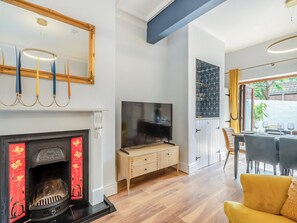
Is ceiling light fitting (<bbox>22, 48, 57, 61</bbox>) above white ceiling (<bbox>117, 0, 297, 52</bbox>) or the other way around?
the other way around

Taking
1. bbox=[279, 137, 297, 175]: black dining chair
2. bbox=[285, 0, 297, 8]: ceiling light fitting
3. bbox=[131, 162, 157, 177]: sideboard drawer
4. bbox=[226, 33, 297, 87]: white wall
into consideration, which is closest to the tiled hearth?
bbox=[131, 162, 157, 177]: sideboard drawer

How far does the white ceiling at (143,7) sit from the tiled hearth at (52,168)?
1921 mm

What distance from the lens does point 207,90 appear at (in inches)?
136

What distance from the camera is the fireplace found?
4.76 feet

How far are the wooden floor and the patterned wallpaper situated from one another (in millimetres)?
1312

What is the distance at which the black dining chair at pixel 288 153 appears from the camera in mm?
1990

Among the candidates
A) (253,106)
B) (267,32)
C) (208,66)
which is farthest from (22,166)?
(253,106)

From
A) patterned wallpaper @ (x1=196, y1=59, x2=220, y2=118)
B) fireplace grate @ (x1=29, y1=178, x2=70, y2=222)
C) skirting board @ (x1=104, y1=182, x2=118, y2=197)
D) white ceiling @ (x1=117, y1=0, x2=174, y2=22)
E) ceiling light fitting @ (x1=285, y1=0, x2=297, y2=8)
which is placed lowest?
skirting board @ (x1=104, y1=182, x2=118, y2=197)

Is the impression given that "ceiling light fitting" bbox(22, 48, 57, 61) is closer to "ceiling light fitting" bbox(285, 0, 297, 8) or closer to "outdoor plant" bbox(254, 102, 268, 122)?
"ceiling light fitting" bbox(285, 0, 297, 8)

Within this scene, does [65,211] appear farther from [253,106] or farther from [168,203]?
[253,106]

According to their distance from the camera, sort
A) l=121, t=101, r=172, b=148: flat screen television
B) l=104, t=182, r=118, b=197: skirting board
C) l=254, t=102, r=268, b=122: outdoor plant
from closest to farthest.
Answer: l=104, t=182, r=118, b=197: skirting board, l=121, t=101, r=172, b=148: flat screen television, l=254, t=102, r=268, b=122: outdoor plant

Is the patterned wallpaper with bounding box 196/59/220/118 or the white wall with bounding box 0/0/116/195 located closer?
the white wall with bounding box 0/0/116/195

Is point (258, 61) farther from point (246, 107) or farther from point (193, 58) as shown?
point (193, 58)

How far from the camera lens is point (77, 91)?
186cm
